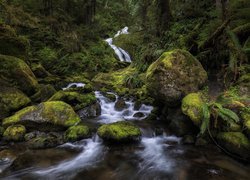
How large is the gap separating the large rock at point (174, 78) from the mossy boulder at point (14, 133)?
4367mm

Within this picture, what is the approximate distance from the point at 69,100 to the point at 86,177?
4892 mm

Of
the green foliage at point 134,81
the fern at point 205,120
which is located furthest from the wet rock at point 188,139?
the green foliage at point 134,81

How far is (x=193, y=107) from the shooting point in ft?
23.6

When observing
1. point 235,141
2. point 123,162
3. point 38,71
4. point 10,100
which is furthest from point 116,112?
point 38,71

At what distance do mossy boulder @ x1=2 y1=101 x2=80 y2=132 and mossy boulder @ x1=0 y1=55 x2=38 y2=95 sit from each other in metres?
2.31

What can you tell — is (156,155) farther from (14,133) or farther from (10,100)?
(10,100)

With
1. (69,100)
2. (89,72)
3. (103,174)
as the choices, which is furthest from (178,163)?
(89,72)

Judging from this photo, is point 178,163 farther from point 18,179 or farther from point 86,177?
point 18,179

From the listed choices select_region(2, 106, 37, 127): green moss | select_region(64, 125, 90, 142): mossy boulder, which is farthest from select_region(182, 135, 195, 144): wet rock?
select_region(2, 106, 37, 127): green moss

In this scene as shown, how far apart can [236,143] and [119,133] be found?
311 centimetres

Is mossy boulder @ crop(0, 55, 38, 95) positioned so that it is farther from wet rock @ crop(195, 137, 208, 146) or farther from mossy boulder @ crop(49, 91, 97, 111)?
wet rock @ crop(195, 137, 208, 146)

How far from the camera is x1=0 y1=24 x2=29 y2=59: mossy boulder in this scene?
12.0 metres

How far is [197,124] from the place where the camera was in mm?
6973

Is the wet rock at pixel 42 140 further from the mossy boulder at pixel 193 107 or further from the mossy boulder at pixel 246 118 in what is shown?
the mossy boulder at pixel 246 118
